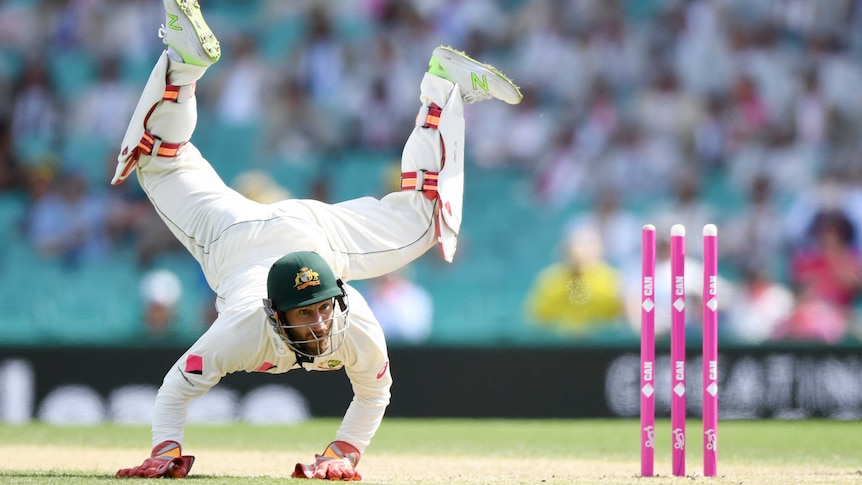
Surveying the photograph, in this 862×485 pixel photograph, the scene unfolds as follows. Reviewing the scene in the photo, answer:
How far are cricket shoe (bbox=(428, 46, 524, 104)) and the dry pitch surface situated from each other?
1.77 meters

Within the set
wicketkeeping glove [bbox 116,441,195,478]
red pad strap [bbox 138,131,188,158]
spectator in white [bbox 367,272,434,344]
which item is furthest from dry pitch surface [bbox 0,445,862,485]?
spectator in white [bbox 367,272,434,344]

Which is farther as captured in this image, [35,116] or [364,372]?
[35,116]

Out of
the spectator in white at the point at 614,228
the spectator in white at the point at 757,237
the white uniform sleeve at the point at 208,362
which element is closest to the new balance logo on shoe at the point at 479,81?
the white uniform sleeve at the point at 208,362

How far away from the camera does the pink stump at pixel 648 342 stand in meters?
5.62

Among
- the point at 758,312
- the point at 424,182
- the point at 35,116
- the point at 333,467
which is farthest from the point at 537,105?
the point at 333,467

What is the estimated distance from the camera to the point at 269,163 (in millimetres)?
12531

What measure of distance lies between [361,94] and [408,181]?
659 cm

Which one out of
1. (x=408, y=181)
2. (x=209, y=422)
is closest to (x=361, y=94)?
(x=209, y=422)

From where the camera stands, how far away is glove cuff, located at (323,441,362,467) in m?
5.62

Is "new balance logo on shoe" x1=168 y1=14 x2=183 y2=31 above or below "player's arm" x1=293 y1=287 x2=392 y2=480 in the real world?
above

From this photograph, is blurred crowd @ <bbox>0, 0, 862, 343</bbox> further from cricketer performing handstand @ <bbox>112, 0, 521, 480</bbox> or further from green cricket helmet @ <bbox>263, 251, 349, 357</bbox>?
green cricket helmet @ <bbox>263, 251, 349, 357</bbox>

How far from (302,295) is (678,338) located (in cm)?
167

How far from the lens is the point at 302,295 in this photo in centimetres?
496

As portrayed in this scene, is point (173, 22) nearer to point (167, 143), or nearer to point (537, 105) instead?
point (167, 143)
